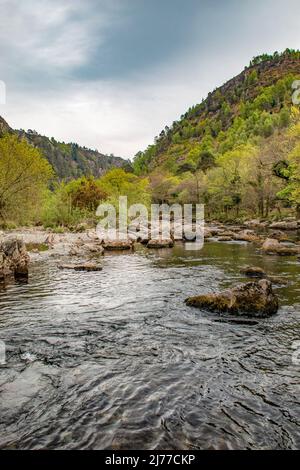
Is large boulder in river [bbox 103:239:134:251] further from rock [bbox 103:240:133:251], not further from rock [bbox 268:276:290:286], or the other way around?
rock [bbox 268:276:290:286]

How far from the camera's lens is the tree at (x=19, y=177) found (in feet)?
97.3

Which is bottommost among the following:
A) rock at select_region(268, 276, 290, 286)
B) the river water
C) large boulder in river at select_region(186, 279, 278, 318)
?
the river water

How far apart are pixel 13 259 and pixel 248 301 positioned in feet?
34.5

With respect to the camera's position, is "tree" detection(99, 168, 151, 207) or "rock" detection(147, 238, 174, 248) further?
"tree" detection(99, 168, 151, 207)

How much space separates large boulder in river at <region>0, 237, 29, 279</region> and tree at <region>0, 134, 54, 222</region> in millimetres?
16073

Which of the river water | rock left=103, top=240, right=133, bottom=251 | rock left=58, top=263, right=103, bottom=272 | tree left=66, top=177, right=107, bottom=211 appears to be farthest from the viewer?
tree left=66, top=177, right=107, bottom=211

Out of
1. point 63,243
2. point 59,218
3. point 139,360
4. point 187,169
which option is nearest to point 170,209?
point 187,169

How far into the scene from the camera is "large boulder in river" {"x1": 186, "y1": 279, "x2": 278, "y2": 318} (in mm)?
9141

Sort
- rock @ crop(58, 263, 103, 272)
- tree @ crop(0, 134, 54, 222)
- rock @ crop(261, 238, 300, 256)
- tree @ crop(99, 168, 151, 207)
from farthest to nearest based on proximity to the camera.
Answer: tree @ crop(99, 168, 151, 207)
tree @ crop(0, 134, 54, 222)
rock @ crop(261, 238, 300, 256)
rock @ crop(58, 263, 103, 272)

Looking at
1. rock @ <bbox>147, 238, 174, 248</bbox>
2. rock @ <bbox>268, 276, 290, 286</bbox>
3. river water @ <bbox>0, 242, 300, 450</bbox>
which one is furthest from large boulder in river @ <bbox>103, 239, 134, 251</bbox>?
rock @ <bbox>268, 276, 290, 286</bbox>

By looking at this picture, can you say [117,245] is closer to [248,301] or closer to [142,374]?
[248,301]

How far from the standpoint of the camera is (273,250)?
20.0m

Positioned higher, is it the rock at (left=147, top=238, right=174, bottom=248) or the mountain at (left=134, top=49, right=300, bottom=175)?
the mountain at (left=134, top=49, right=300, bottom=175)

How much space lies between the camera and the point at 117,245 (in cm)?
2433
